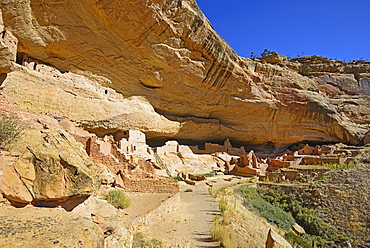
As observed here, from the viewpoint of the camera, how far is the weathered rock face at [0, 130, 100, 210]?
12.2 ft

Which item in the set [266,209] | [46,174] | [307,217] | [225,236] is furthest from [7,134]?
[307,217]

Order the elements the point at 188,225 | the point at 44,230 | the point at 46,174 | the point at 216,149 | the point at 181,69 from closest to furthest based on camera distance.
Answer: the point at 44,230, the point at 46,174, the point at 188,225, the point at 181,69, the point at 216,149

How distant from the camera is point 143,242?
19.6ft

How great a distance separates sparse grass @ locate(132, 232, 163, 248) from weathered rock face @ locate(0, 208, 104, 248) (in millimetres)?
2573

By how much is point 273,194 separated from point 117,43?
12.8 metres

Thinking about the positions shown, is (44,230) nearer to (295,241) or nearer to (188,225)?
(188,225)

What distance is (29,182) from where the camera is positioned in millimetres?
3824

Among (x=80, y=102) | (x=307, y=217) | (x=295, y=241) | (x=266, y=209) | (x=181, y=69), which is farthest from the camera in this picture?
(x=181, y=69)

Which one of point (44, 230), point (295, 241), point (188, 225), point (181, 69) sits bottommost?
point (295, 241)

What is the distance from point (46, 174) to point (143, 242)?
310cm

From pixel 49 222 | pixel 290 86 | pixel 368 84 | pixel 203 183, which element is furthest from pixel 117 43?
pixel 368 84

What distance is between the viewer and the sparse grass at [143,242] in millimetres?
5777

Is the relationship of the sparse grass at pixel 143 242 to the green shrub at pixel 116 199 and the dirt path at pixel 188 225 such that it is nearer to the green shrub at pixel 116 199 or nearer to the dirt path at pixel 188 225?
the dirt path at pixel 188 225

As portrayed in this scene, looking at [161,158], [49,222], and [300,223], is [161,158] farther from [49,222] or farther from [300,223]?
[49,222]
